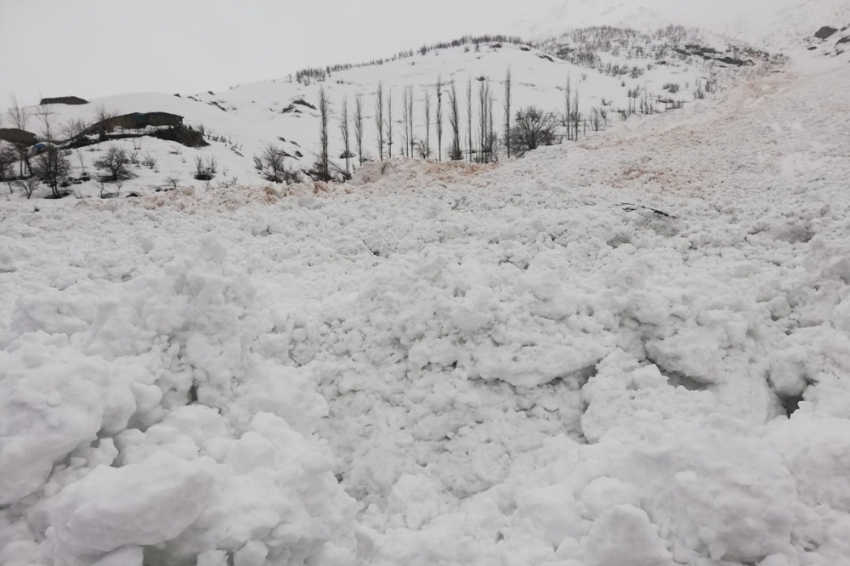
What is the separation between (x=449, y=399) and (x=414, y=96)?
65.2m

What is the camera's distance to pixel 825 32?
6400 cm

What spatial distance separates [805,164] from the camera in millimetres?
10219

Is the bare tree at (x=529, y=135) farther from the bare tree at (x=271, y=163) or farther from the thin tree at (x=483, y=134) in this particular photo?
the bare tree at (x=271, y=163)

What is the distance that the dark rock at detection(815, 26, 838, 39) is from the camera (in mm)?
63062

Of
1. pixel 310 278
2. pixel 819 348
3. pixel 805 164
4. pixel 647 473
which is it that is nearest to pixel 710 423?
pixel 647 473

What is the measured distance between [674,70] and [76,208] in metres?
83.7

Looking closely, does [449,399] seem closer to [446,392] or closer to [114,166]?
[446,392]

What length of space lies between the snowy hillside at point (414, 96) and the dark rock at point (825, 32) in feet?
23.3

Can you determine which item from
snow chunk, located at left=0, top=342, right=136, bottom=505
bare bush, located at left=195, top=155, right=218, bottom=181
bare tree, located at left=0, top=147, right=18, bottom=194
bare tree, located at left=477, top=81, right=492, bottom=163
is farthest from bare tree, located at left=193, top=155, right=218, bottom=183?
snow chunk, located at left=0, top=342, right=136, bottom=505

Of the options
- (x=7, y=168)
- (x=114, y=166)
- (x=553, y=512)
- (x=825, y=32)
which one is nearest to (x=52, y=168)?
(x=114, y=166)

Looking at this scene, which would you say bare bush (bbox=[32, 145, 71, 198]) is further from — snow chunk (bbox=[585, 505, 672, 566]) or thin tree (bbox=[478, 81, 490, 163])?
snow chunk (bbox=[585, 505, 672, 566])

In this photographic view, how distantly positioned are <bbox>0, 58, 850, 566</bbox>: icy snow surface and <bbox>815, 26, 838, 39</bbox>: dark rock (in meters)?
85.5

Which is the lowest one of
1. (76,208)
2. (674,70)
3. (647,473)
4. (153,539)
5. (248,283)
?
(647,473)

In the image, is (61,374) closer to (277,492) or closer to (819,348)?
(277,492)
